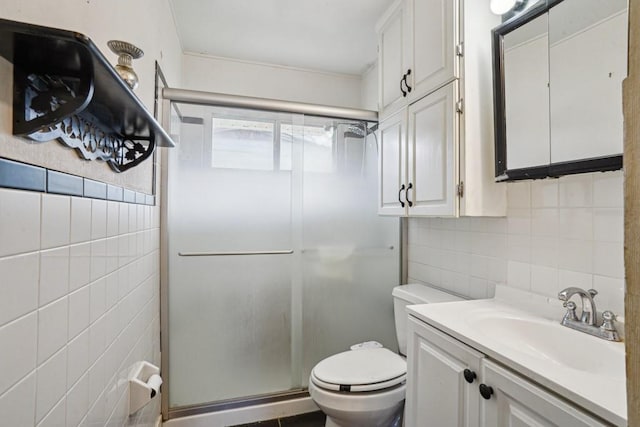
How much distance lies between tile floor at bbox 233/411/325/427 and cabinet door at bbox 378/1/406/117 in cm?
187

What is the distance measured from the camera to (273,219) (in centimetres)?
186

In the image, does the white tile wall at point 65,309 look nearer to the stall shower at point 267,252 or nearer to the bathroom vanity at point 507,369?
the stall shower at point 267,252

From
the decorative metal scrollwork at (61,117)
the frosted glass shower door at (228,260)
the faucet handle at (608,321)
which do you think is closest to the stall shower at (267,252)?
the frosted glass shower door at (228,260)

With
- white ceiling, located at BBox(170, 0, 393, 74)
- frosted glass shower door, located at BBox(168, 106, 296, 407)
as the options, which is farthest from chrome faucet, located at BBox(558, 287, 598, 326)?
white ceiling, located at BBox(170, 0, 393, 74)

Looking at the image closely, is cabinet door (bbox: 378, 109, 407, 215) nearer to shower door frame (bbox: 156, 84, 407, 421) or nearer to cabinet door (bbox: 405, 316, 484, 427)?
shower door frame (bbox: 156, 84, 407, 421)

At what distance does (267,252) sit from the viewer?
185 centimetres

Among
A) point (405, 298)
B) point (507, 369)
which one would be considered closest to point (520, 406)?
point (507, 369)

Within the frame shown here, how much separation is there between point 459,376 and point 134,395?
3.77 feet

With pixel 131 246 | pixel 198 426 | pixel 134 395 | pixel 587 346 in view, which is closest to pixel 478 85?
pixel 587 346

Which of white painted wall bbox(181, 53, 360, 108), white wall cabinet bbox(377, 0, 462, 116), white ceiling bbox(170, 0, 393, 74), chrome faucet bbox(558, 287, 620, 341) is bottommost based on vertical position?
chrome faucet bbox(558, 287, 620, 341)

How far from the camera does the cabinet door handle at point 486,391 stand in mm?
851

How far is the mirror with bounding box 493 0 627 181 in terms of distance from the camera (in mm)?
942

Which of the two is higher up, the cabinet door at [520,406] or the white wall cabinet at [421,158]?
the white wall cabinet at [421,158]

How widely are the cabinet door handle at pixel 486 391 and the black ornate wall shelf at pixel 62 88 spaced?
1.15 m
